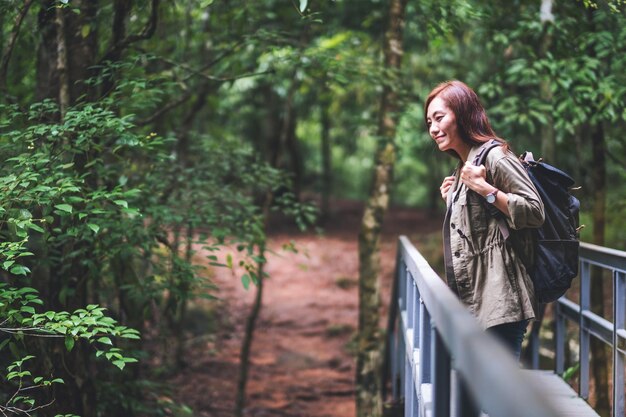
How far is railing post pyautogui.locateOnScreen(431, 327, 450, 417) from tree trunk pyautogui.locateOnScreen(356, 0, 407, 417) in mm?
4590

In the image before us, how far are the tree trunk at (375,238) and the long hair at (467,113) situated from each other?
3.44m

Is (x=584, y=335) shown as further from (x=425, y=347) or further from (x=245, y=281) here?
(x=245, y=281)

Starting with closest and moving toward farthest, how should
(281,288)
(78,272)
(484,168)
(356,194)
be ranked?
(484,168), (78,272), (281,288), (356,194)

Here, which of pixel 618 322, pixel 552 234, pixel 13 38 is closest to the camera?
pixel 552 234

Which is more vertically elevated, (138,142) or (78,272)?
(138,142)

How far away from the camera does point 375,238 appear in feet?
21.3

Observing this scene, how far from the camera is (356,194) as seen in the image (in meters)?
27.3

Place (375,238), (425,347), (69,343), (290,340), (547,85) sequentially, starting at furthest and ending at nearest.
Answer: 1. (290,340)
2. (375,238)
3. (547,85)
4. (69,343)
5. (425,347)

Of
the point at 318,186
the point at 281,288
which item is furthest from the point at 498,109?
the point at 318,186

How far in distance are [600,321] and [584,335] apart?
1.02 ft

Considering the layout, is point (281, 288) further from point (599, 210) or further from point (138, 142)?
point (138, 142)

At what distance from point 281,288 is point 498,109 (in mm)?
8280

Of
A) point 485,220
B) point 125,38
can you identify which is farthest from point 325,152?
point 485,220

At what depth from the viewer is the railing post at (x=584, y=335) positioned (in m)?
4.07
